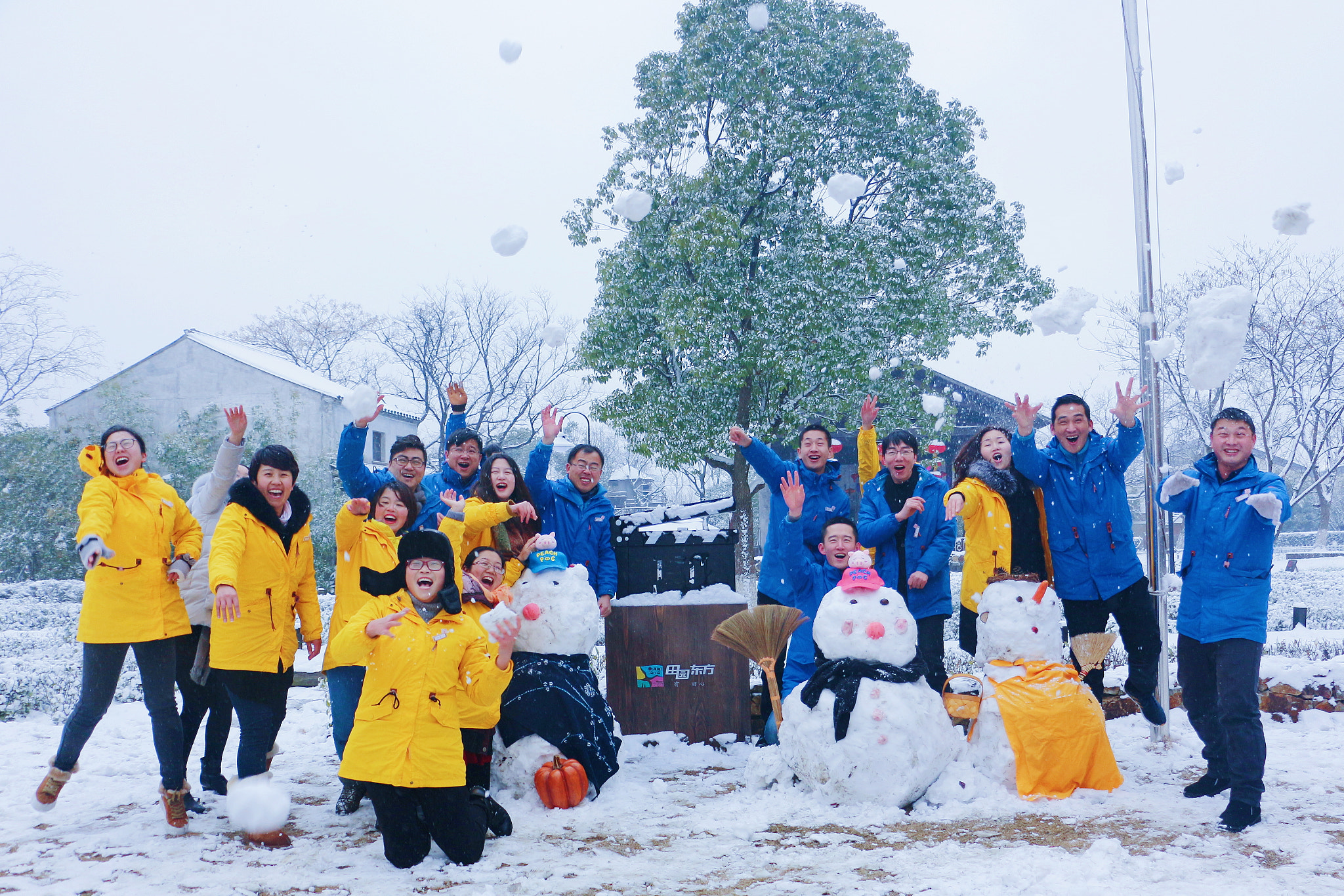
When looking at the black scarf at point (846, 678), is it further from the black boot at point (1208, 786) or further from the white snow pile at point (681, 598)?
the black boot at point (1208, 786)

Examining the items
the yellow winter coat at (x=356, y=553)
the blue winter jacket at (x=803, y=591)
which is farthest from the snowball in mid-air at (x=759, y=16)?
the yellow winter coat at (x=356, y=553)

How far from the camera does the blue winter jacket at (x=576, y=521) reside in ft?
15.9

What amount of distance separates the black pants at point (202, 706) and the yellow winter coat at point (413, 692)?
1.04 m

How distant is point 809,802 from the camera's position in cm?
375

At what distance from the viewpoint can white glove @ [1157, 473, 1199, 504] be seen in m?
3.84

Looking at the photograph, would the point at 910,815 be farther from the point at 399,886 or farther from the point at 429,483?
the point at 429,483

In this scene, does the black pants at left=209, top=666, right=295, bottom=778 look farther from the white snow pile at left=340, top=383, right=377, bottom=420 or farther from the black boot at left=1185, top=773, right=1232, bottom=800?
the black boot at left=1185, top=773, right=1232, bottom=800

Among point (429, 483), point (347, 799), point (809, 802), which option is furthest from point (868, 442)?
point (347, 799)

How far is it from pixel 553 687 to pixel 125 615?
1.82 metres

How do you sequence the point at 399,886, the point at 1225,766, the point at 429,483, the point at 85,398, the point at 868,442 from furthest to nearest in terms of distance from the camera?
the point at 85,398 < the point at 868,442 < the point at 429,483 < the point at 1225,766 < the point at 399,886

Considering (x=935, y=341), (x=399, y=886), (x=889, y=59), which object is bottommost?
(x=399, y=886)

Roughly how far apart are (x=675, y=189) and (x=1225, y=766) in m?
10.8

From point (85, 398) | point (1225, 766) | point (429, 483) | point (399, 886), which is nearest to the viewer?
point (399, 886)

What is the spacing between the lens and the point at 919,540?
4594mm
